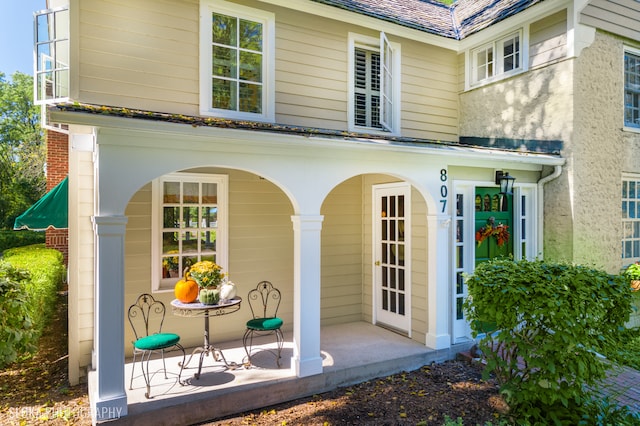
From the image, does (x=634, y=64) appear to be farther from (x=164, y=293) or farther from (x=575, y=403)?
(x=164, y=293)

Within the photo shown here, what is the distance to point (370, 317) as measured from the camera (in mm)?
7398

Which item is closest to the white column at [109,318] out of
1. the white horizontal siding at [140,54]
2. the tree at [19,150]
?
the white horizontal siding at [140,54]

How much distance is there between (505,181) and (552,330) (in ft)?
10.6

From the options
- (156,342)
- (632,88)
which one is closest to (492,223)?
(632,88)

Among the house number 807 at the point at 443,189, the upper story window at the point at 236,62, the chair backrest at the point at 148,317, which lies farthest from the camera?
the upper story window at the point at 236,62

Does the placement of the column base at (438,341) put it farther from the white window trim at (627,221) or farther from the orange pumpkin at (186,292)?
the white window trim at (627,221)

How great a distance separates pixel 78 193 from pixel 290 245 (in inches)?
133

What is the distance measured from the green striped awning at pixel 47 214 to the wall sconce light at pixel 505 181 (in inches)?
341

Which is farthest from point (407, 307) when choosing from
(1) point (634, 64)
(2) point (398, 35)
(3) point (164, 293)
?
(1) point (634, 64)

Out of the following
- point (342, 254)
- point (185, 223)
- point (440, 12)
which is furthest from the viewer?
point (440, 12)

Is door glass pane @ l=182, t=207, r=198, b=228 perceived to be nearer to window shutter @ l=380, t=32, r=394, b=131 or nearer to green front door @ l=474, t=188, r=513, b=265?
window shutter @ l=380, t=32, r=394, b=131

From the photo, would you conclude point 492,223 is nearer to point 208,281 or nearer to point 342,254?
point 342,254

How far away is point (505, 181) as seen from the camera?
632cm

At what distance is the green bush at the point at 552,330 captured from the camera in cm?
356
